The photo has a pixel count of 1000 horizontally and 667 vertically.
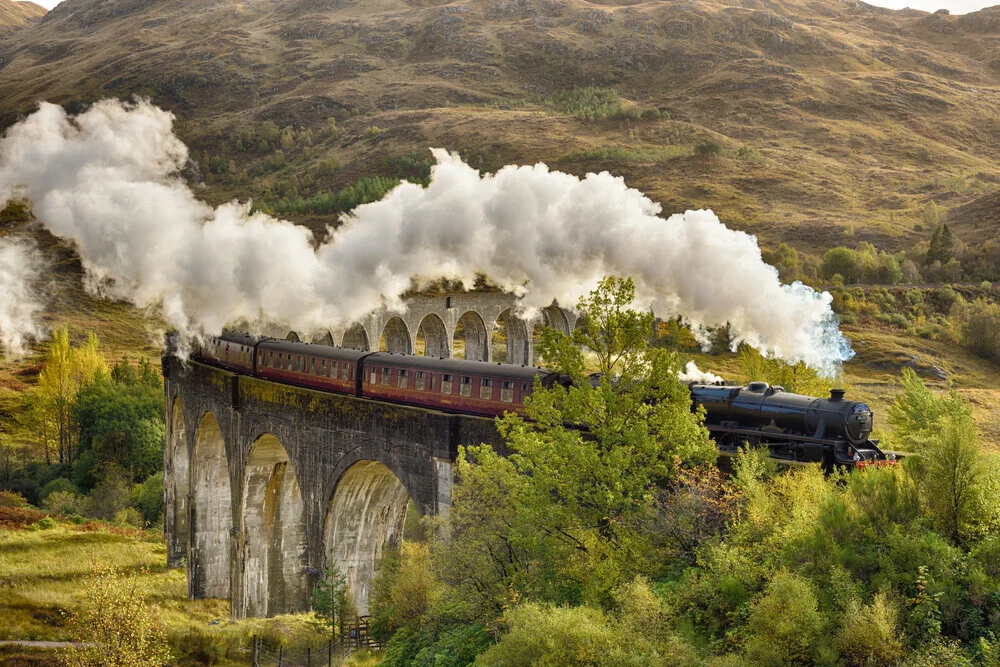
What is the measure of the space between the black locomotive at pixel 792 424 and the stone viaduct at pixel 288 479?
4874mm

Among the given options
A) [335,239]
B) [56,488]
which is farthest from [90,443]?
[335,239]

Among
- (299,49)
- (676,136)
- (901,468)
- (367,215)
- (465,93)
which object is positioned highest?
(299,49)

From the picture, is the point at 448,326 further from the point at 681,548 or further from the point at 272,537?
the point at 681,548

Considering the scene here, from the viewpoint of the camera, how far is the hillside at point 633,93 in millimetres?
119625

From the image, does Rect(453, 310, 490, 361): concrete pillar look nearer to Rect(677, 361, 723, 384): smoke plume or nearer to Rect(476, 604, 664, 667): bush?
Rect(677, 361, 723, 384): smoke plume

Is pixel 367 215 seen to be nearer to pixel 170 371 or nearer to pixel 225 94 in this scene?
pixel 170 371

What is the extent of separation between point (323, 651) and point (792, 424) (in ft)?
43.3

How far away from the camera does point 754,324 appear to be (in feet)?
69.5

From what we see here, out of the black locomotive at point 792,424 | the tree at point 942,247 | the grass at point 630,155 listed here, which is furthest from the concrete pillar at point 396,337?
the grass at point 630,155

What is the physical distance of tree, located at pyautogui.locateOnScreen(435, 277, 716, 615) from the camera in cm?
1502

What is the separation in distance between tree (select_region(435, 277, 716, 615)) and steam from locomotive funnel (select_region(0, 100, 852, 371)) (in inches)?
361

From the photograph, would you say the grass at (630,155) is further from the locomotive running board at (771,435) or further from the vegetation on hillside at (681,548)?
the locomotive running board at (771,435)

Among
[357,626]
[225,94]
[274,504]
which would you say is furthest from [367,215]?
[225,94]

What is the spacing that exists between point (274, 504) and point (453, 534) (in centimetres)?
1392
